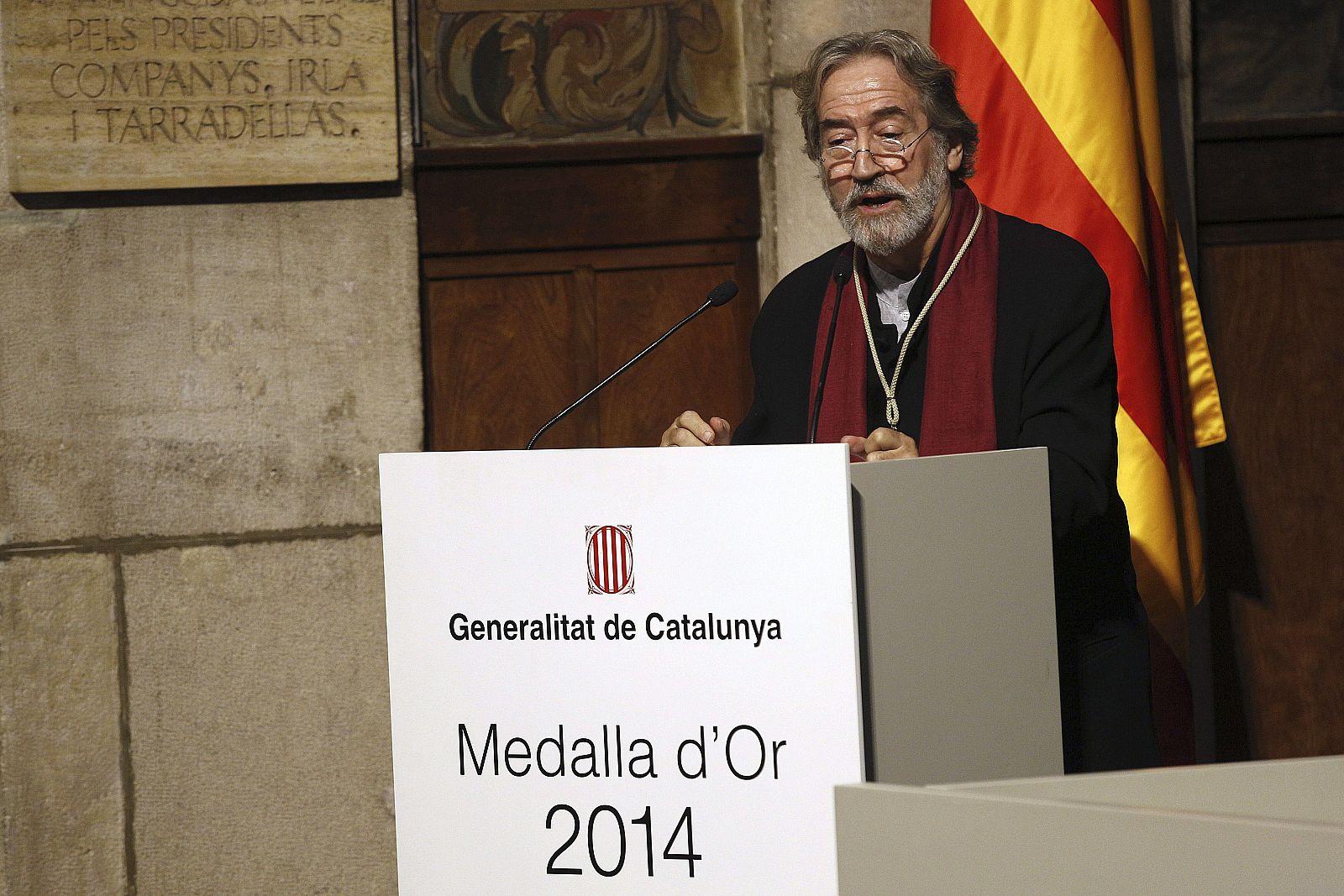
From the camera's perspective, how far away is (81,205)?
10.2 ft

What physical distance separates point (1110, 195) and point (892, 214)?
89 centimetres

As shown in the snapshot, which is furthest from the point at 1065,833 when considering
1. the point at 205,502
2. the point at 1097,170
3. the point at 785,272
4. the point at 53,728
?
the point at 53,728

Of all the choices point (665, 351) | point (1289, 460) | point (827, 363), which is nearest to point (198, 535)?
point (665, 351)

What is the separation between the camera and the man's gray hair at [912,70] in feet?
6.53

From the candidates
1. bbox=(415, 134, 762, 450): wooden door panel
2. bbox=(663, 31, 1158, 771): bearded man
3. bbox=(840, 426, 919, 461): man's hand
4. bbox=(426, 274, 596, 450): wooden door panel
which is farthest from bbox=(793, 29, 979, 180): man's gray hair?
bbox=(426, 274, 596, 450): wooden door panel

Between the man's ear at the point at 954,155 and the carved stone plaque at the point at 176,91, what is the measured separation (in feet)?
5.67

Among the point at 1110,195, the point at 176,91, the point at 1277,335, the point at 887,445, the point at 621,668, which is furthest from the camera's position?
the point at 1277,335

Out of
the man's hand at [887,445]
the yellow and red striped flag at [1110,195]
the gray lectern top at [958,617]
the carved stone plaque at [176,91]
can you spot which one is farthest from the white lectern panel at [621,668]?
the carved stone plaque at [176,91]

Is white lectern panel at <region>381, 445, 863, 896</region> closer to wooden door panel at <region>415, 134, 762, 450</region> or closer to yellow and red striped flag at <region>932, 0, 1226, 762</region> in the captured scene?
yellow and red striped flag at <region>932, 0, 1226, 762</region>

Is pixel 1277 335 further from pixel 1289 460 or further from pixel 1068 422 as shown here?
pixel 1068 422

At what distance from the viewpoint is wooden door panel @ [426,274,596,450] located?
10.9 feet

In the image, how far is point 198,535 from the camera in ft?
10.4

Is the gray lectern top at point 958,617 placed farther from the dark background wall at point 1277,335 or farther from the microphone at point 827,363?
the dark background wall at point 1277,335

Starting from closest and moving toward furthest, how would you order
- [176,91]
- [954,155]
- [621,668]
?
[621,668] → [954,155] → [176,91]
